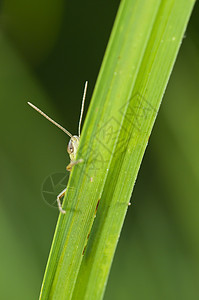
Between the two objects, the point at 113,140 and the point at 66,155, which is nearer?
the point at 113,140

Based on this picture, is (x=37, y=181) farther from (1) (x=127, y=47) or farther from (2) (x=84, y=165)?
(1) (x=127, y=47)

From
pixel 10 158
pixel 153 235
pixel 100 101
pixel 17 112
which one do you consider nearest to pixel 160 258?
pixel 153 235

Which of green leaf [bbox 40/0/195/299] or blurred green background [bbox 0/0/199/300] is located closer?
green leaf [bbox 40/0/195/299]

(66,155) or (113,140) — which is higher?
(66,155)

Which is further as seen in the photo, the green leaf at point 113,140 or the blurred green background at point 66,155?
the blurred green background at point 66,155
